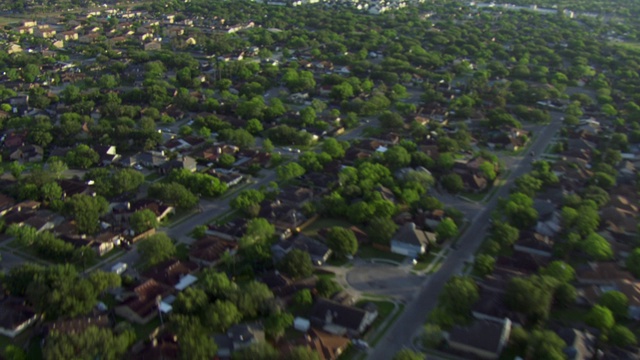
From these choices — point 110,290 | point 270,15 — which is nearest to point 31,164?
point 110,290

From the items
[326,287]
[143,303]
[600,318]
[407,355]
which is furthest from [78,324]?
[600,318]

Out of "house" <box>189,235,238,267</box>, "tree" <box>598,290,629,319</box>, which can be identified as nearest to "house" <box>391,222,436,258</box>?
"house" <box>189,235,238,267</box>

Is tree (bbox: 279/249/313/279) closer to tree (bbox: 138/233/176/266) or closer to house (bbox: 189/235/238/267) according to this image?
house (bbox: 189/235/238/267)

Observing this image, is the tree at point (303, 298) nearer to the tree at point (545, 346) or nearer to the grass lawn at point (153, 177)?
the tree at point (545, 346)

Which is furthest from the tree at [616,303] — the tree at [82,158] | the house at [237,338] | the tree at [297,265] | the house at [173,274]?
the tree at [82,158]

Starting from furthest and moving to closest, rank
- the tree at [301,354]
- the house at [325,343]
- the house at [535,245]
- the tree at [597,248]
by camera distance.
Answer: the house at [535,245]
the tree at [597,248]
the house at [325,343]
the tree at [301,354]

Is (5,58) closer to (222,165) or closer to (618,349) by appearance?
(222,165)
